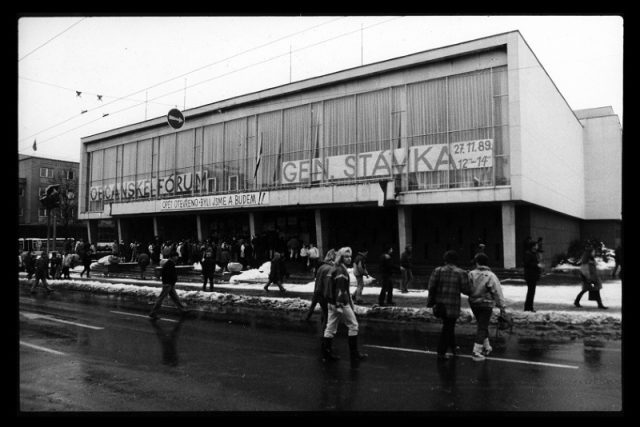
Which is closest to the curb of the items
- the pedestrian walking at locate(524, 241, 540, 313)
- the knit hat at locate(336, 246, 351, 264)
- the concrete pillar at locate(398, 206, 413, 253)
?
the pedestrian walking at locate(524, 241, 540, 313)

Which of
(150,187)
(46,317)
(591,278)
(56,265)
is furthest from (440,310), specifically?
(150,187)

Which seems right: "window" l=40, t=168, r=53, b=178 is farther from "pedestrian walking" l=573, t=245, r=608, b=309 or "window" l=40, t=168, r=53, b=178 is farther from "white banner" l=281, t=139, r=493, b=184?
"pedestrian walking" l=573, t=245, r=608, b=309

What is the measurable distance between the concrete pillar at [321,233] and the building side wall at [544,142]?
10599 millimetres

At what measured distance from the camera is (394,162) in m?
24.1

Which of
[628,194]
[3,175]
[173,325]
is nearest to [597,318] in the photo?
[628,194]

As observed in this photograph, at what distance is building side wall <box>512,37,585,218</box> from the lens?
69.4 ft

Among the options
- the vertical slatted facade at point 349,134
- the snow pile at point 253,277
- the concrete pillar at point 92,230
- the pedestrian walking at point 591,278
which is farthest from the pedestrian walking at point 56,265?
the pedestrian walking at point 591,278

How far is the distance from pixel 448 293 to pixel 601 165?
40904mm

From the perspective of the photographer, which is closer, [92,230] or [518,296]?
[518,296]

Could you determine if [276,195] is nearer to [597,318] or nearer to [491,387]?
[597,318]

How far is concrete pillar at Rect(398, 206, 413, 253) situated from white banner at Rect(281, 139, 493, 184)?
1965 millimetres

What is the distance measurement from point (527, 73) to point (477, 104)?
8.52 feet

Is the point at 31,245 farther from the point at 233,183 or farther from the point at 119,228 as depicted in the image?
the point at 233,183

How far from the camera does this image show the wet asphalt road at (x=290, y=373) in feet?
17.8
